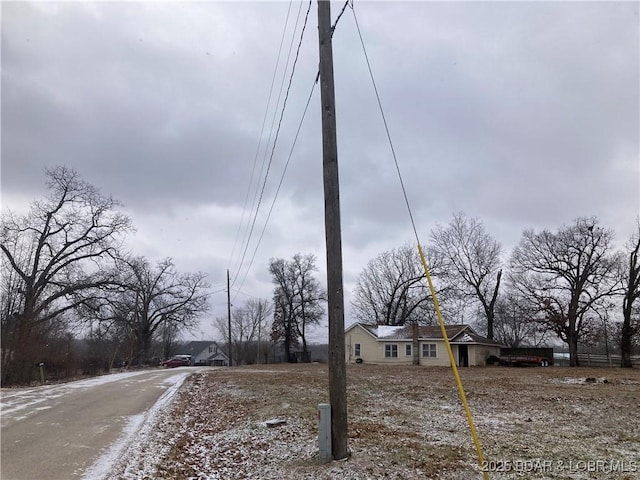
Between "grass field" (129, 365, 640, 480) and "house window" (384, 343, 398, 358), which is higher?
"grass field" (129, 365, 640, 480)

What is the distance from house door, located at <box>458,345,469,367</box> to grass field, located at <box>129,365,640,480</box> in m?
29.7

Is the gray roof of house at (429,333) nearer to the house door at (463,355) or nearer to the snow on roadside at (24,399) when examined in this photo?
the house door at (463,355)

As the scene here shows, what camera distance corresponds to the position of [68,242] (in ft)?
116

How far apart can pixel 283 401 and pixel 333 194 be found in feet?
24.5

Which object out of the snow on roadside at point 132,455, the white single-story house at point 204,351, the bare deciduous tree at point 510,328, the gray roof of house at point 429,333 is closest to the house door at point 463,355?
the gray roof of house at point 429,333

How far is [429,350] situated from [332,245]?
38572mm

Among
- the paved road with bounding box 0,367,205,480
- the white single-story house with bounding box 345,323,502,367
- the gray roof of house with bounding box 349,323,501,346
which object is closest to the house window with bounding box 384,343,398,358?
the white single-story house with bounding box 345,323,502,367

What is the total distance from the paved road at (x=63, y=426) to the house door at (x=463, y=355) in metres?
31.4

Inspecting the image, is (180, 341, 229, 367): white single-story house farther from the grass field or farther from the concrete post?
the concrete post

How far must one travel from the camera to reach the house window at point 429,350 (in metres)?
43.0

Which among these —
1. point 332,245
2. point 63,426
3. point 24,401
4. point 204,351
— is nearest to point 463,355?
point 24,401

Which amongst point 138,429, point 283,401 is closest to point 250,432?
point 138,429

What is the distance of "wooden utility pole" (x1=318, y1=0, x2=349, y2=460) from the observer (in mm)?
6867

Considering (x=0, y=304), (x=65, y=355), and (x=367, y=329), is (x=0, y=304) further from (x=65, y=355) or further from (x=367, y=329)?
(x=367, y=329)
